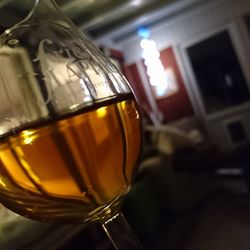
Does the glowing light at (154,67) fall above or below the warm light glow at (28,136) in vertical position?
above

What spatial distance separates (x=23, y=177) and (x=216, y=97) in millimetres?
5965

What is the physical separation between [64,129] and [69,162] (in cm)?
2

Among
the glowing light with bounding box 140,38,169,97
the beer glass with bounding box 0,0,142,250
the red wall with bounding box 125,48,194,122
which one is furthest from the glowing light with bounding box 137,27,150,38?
the beer glass with bounding box 0,0,142,250

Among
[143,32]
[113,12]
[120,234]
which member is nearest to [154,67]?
[143,32]

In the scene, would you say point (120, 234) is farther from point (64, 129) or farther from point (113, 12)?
point (113, 12)

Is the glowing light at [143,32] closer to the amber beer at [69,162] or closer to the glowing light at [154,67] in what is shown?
the glowing light at [154,67]

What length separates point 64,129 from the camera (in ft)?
0.80

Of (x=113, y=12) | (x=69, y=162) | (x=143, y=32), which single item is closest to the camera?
(x=69, y=162)

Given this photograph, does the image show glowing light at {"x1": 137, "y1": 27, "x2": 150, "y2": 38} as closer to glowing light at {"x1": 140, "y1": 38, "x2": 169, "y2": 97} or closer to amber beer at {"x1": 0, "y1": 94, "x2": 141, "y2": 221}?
glowing light at {"x1": 140, "y1": 38, "x2": 169, "y2": 97}

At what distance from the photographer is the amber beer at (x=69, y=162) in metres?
0.24

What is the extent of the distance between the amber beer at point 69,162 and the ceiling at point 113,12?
4049mm

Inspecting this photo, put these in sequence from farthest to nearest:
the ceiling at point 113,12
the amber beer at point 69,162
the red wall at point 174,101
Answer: the red wall at point 174,101, the ceiling at point 113,12, the amber beer at point 69,162

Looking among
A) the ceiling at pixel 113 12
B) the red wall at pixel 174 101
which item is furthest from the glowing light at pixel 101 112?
the red wall at pixel 174 101

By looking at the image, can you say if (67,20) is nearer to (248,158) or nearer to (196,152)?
(248,158)
